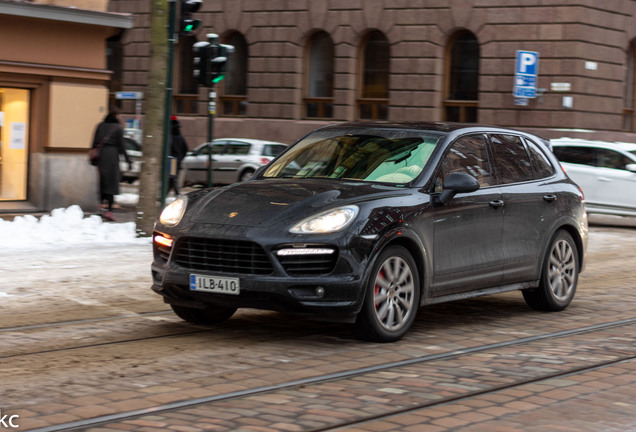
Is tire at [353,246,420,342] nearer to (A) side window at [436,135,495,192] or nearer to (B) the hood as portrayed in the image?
(B) the hood

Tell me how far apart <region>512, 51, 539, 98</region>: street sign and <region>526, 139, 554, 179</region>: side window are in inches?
794

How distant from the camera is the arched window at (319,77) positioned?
113 ft

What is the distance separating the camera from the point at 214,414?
5309 millimetres

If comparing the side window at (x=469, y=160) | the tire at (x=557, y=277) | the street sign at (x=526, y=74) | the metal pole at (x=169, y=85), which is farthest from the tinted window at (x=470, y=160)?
the street sign at (x=526, y=74)

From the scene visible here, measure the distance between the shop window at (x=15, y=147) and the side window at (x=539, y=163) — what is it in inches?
426

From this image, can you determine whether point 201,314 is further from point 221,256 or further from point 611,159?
point 611,159

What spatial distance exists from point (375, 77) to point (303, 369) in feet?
90.5

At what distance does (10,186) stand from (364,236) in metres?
12.1

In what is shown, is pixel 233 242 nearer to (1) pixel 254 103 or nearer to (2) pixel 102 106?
(2) pixel 102 106

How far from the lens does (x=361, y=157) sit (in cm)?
816

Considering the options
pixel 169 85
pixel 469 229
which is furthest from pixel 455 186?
pixel 169 85

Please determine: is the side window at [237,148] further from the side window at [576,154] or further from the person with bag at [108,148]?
the person with bag at [108,148]

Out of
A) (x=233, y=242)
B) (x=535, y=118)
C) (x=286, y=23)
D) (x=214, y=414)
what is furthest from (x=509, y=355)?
(x=286, y=23)

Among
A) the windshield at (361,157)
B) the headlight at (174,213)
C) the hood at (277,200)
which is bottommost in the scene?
the headlight at (174,213)
